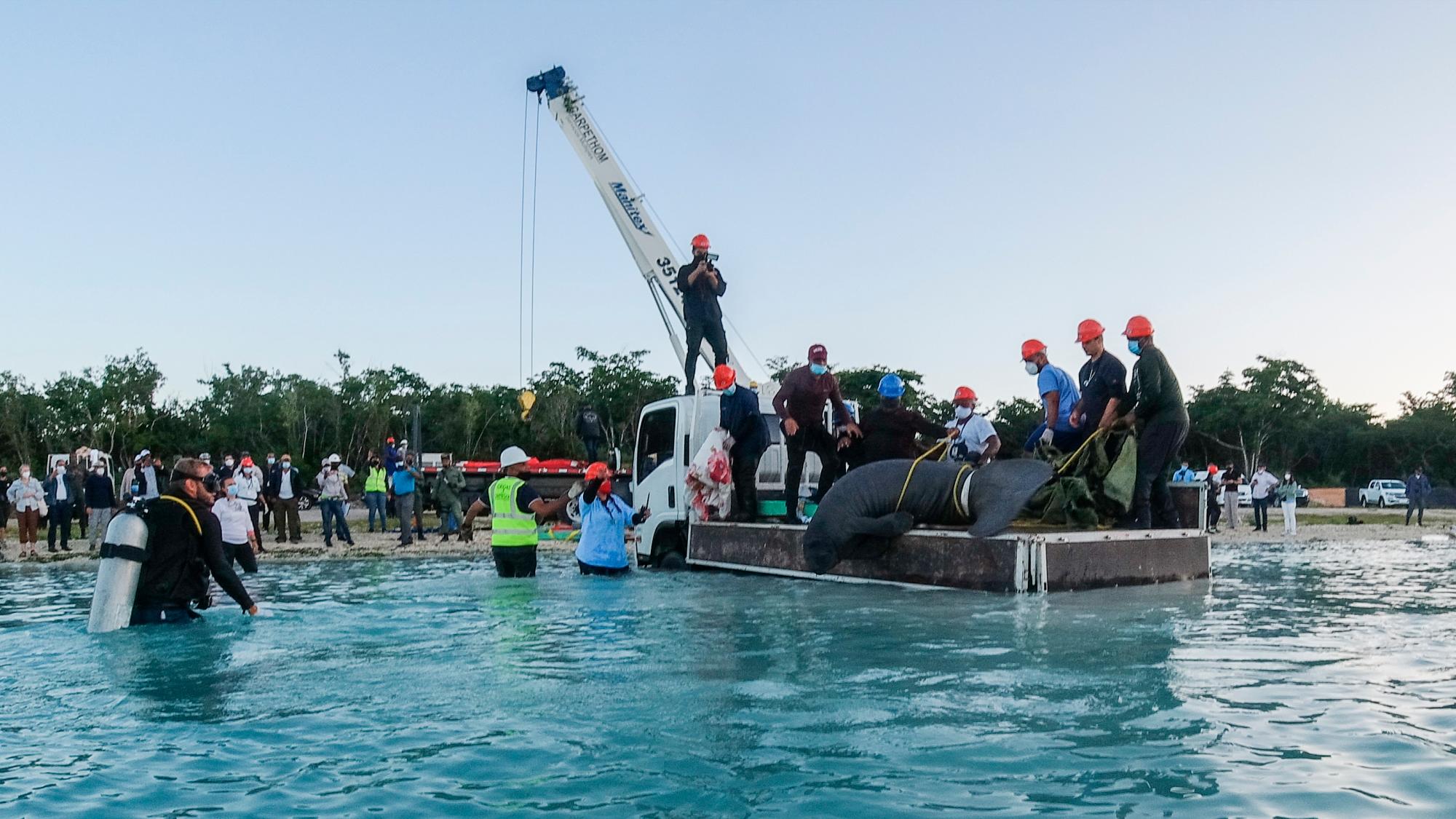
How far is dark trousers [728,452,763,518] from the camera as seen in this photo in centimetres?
1370

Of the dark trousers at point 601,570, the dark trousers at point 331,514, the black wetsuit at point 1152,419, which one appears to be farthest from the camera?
the dark trousers at point 331,514

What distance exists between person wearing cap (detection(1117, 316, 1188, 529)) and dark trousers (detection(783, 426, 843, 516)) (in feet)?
10.2

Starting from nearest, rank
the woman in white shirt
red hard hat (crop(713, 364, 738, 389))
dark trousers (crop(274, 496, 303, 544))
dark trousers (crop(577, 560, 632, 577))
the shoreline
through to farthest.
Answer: red hard hat (crop(713, 364, 738, 389)), dark trousers (crop(577, 560, 632, 577)), the woman in white shirt, the shoreline, dark trousers (crop(274, 496, 303, 544))

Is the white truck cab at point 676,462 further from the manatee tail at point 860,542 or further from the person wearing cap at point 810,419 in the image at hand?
the manatee tail at point 860,542

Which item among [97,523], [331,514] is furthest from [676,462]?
[97,523]

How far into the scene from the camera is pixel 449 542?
22.9 metres

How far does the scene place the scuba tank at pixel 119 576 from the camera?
9102mm

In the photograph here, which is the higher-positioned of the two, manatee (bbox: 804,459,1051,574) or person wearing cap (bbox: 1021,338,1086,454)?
person wearing cap (bbox: 1021,338,1086,454)

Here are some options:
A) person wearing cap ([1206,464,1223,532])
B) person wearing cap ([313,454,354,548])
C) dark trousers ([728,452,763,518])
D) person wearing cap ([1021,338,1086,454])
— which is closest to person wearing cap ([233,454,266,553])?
person wearing cap ([313,454,354,548])

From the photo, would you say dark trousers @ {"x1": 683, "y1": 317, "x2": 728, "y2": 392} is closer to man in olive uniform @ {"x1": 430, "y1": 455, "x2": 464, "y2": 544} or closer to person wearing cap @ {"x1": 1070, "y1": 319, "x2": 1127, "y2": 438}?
person wearing cap @ {"x1": 1070, "y1": 319, "x2": 1127, "y2": 438}

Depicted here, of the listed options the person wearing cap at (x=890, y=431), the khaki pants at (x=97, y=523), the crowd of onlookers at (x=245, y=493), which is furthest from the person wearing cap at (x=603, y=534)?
the khaki pants at (x=97, y=523)

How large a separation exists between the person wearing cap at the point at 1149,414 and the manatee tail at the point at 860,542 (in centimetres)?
205

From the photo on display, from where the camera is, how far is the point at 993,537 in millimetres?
10398

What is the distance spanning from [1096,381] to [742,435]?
390 cm
